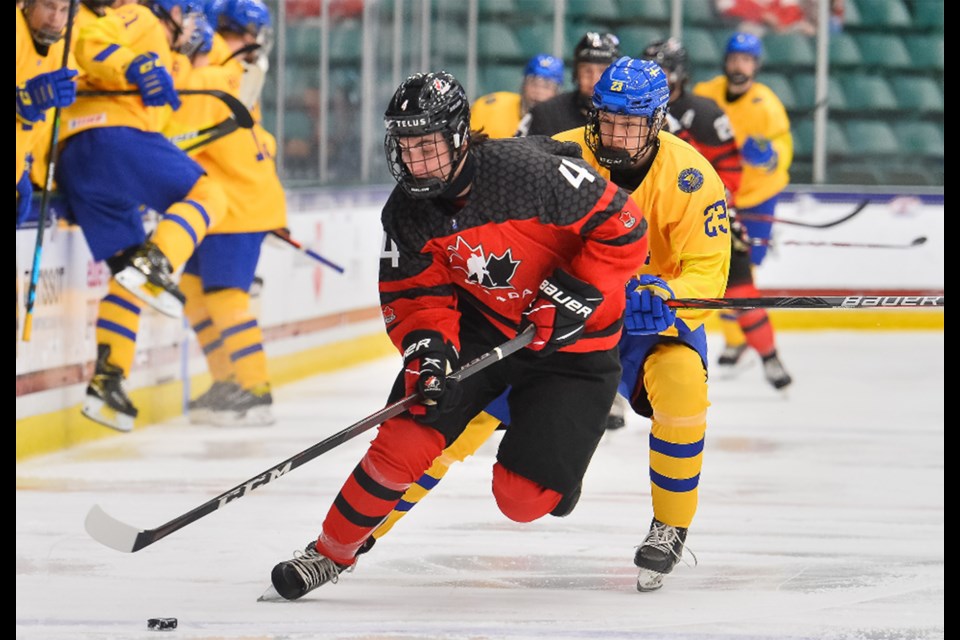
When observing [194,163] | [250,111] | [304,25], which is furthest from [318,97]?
[194,163]

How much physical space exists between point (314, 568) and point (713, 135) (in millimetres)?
3311

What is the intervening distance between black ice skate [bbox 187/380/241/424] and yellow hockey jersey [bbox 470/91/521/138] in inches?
51.9

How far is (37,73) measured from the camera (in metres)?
4.80

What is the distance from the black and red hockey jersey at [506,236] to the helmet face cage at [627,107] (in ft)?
0.97

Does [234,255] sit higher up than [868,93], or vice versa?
[868,93]

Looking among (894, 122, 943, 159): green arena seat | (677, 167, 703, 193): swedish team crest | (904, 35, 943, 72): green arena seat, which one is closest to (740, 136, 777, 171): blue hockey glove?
(894, 122, 943, 159): green arena seat

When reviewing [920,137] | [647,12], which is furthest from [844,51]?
[647,12]

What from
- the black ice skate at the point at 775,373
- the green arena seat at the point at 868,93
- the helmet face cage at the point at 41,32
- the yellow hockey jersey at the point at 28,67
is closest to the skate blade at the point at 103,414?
the yellow hockey jersey at the point at 28,67

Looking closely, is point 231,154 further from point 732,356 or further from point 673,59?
point 732,356

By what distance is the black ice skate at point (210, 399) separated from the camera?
589 cm

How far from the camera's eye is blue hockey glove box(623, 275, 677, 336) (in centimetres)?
348

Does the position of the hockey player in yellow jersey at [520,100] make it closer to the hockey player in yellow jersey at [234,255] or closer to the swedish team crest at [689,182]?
the hockey player in yellow jersey at [234,255]

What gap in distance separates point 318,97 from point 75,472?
3534mm

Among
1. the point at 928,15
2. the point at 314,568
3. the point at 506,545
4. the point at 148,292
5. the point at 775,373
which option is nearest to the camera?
the point at 314,568
